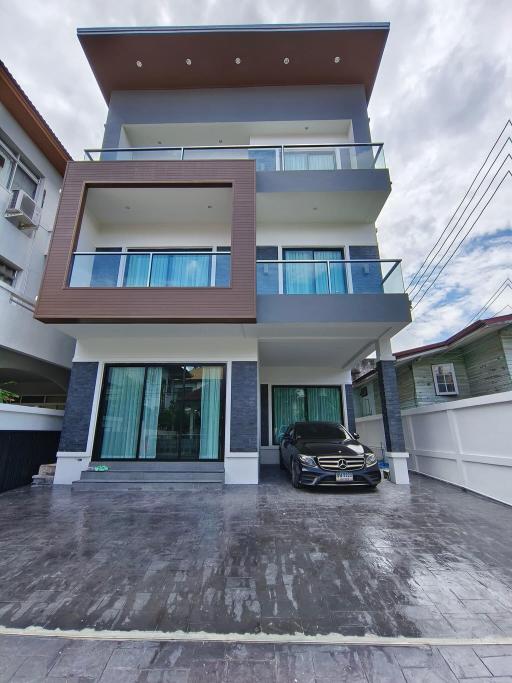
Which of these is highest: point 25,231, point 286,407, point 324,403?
point 25,231

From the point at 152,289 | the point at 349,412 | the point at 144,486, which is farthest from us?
the point at 349,412

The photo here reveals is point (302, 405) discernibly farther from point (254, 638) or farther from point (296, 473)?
point (254, 638)

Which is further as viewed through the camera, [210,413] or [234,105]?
[234,105]

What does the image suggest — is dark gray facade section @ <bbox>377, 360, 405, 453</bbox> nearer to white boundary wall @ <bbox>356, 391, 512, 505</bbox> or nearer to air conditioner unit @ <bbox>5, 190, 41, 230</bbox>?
white boundary wall @ <bbox>356, 391, 512, 505</bbox>

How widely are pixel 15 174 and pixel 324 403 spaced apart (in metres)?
12.2

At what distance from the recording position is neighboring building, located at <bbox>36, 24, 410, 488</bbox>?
262 inches

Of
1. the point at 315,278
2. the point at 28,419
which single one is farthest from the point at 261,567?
the point at 28,419

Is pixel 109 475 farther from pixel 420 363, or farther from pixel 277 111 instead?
pixel 277 111

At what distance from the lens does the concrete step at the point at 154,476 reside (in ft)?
21.6

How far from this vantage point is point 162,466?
6.87 meters

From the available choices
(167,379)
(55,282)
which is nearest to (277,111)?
(55,282)

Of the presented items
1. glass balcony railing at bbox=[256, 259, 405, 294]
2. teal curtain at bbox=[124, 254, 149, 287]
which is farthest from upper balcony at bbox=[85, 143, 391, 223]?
teal curtain at bbox=[124, 254, 149, 287]

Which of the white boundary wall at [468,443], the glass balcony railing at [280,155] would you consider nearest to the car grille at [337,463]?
the white boundary wall at [468,443]

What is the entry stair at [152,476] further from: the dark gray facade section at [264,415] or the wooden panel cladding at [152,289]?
the wooden panel cladding at [152,289]
